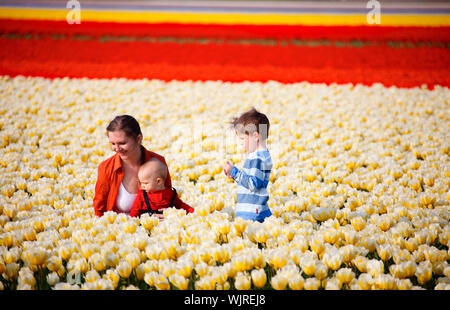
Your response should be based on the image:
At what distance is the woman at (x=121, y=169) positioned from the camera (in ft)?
9.77

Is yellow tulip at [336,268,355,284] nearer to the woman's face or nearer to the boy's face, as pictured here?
the boy's face

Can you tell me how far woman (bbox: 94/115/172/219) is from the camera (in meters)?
2.98

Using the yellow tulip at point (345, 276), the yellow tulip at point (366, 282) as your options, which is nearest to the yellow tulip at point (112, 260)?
the yellow tulip at point (345, 276)

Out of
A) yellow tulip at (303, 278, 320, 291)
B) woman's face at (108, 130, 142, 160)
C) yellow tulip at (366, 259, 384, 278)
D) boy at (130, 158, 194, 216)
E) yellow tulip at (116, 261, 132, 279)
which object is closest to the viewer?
yellow tulip at (303, 278, 320, 291)

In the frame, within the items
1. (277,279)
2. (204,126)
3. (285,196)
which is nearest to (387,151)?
(285,196)

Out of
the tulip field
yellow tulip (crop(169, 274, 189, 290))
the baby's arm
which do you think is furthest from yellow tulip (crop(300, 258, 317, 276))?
the baby's arm

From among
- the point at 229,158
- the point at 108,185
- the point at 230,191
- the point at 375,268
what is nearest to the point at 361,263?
the point at 375,268

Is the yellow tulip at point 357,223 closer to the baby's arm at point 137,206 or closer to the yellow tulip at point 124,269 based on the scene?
the yellow tulip at point 124,269

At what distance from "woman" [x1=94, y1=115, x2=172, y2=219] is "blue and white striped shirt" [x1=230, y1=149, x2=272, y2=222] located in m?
0.71

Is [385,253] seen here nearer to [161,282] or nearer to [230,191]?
[161,282]

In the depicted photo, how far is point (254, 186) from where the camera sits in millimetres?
2684

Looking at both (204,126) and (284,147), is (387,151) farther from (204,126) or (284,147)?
(204,126)

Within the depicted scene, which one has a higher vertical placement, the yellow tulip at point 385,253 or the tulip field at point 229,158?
the tulip field at point 229,158
